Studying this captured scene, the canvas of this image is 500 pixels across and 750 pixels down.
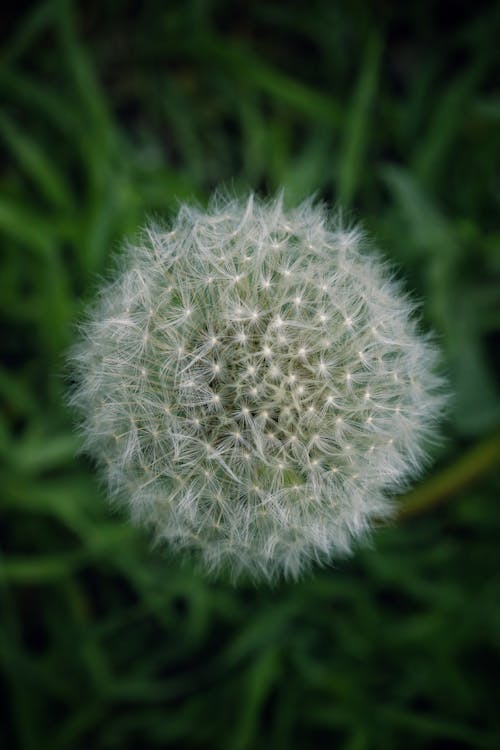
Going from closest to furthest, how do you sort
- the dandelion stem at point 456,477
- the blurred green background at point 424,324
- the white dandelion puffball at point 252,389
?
the white dandelion puffball at point 252,389 → the dandelion stem at point 456,477 → the blurred green background at point 424,324

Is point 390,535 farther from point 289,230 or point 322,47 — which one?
point 322,47

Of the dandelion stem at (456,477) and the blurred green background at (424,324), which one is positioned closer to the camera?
the dandelion stem at (456,477)

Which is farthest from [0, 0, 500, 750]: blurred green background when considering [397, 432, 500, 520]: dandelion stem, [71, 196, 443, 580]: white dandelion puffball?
[71, 196, 443, 580]: white dandelion puffball

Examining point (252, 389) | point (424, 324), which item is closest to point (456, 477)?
point (424, 324)

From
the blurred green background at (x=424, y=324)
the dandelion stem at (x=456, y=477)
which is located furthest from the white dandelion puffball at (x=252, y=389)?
the blurred green background at (x=424, y=324)

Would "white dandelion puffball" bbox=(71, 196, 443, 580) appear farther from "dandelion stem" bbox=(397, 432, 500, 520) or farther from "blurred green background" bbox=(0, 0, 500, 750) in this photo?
"blurred green background" bbox=(0, 0, 500, 750)

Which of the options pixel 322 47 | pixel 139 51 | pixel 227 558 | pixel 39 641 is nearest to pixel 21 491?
pixel 39 641

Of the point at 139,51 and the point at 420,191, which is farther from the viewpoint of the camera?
the point at 139,51

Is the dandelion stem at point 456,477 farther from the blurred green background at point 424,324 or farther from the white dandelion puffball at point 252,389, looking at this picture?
the white dandelion puffball at point 252,389
